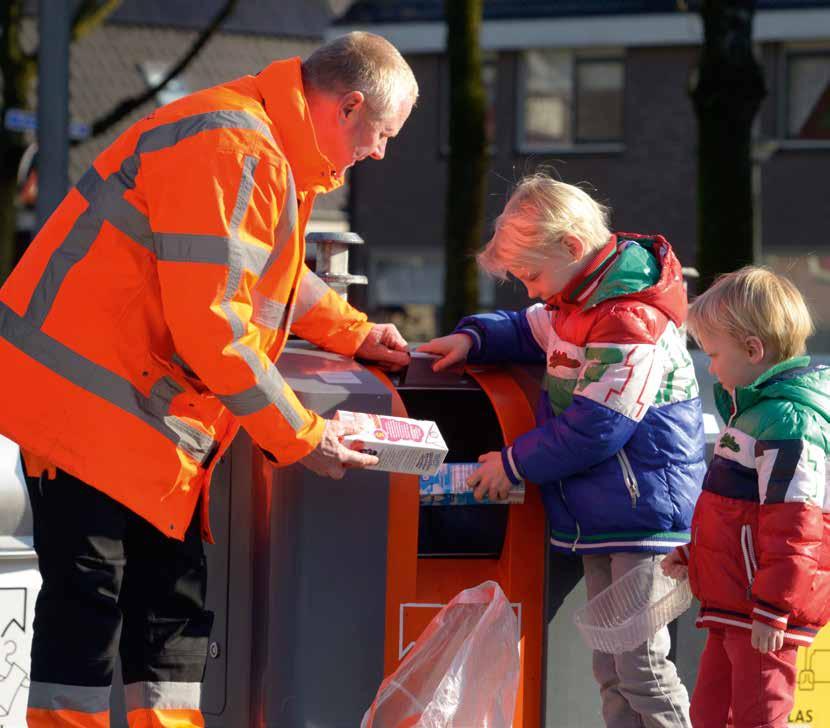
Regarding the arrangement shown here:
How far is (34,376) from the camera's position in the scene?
2.55 meters

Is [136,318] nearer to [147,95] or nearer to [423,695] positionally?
[423,695]

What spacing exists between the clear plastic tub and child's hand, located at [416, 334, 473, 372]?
2.17ft

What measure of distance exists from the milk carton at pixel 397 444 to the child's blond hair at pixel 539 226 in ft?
1.43

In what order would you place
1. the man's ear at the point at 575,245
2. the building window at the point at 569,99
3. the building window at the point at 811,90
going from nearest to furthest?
the man's ear at the point at 575,245, the building window at the point at 811,90, the building window at the point at 569,99

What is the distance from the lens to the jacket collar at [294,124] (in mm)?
2637

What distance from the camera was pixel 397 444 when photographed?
2758 millimetres

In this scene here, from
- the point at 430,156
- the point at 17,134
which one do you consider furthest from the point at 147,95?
the point at 430,156

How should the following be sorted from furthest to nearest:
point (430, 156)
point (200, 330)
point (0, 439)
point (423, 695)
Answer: point (430, 156) → point (0, 439) → point (423, 695) → point (200, 330)

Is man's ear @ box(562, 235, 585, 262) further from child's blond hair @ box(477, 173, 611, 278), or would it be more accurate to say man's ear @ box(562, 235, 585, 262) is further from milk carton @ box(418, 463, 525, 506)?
milk carton @ box(418, 463, 525, 506)

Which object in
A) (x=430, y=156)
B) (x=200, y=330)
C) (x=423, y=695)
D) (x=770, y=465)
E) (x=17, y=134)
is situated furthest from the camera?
(x=430, y=156)

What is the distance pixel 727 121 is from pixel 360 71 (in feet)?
23.6

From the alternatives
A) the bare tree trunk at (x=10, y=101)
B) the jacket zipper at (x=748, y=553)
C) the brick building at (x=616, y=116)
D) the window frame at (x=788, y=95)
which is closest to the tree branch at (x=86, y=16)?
the bare tree trunk at (x=10, y=101)

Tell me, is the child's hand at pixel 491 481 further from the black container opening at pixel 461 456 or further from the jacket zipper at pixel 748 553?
the jacket zipper at pixel 748 553

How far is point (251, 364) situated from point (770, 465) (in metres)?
1.03
